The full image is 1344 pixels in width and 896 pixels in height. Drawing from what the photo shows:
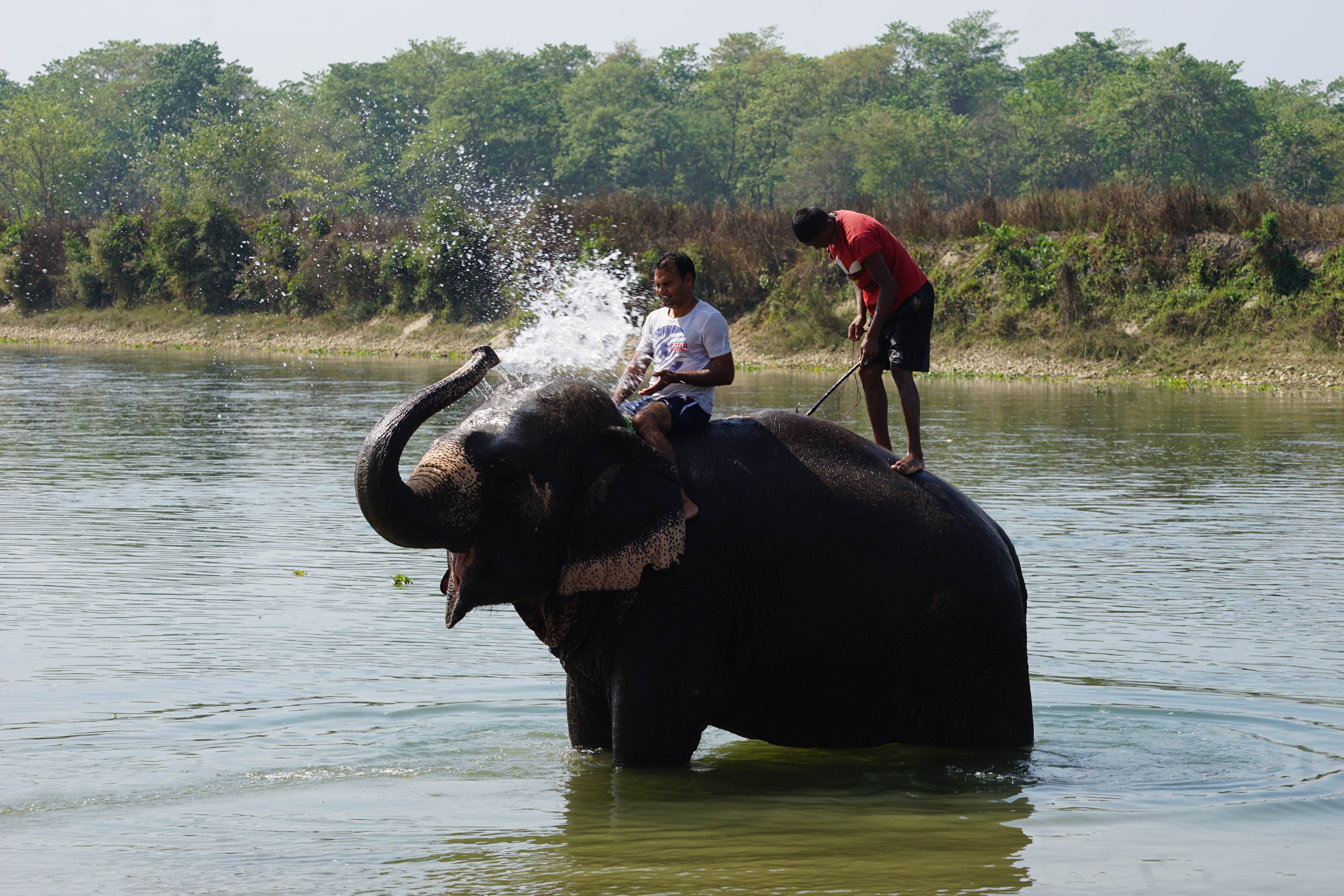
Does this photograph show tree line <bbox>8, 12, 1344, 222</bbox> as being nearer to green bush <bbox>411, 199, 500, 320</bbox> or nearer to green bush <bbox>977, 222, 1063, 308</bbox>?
green bush <bbox>411, 199, 500, 320</bbox>

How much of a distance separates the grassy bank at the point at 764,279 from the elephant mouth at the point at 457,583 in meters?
25.1

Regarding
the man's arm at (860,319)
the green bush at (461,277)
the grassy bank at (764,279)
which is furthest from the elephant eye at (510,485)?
the green bush at (461,277)

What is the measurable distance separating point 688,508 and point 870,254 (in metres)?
1.51

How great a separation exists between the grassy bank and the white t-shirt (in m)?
24.1

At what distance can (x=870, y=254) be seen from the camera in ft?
20.9

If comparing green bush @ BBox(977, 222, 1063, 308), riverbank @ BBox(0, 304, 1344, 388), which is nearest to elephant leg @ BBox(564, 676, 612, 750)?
riverbank @ BBox(0, 304, 1344, 388)

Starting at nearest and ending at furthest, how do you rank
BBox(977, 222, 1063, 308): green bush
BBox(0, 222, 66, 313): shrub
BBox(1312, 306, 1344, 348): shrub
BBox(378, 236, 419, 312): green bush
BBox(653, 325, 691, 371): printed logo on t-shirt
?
BBox(653, 325, 691, 371): printed logo on t-shirt → BBox(1312, 306, 1344, 348): shrub → BBox(977, 222, 1063, 308): green bush → BBox(378, 236, 419, 312): green bush → BBox(0, 222, 66, 313): shrub

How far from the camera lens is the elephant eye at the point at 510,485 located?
5.30 meters

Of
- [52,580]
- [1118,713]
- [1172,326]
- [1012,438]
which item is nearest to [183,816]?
[1118,713]

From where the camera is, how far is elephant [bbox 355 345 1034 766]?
5348 millimetres

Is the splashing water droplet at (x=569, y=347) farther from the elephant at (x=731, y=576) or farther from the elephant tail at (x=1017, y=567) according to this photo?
the elephant tail at (x=1017, y=567)

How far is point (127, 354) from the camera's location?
39.6m

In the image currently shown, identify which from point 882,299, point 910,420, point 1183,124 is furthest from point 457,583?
point 1183,124

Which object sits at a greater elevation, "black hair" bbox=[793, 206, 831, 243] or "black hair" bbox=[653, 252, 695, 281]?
"black hair" bbox=[793, 206, 831, 243]
